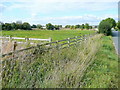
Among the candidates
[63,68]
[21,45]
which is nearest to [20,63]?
[63,68]

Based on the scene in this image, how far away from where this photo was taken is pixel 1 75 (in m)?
3.20

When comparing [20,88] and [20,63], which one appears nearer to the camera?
[20,88]

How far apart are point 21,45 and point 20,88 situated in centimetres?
404

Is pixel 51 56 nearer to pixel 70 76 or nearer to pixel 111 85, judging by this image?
pixel 70 76

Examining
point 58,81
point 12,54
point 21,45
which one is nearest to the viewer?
point 58,81

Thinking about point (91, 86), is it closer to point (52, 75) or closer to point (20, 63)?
point (52, 75)

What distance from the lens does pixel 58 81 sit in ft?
11.2

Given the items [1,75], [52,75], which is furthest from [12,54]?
[52,75]

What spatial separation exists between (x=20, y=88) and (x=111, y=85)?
293 cm

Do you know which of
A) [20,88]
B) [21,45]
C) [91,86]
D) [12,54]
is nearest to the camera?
[20,88]

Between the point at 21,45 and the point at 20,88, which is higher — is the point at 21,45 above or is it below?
above

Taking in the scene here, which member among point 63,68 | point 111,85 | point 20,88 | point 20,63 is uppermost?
point 20,63

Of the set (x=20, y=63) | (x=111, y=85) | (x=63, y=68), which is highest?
(x=20, y=63)

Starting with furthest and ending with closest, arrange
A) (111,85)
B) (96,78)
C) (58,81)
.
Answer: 1. (96,78)
2. (111,85)
3. (58,81)
